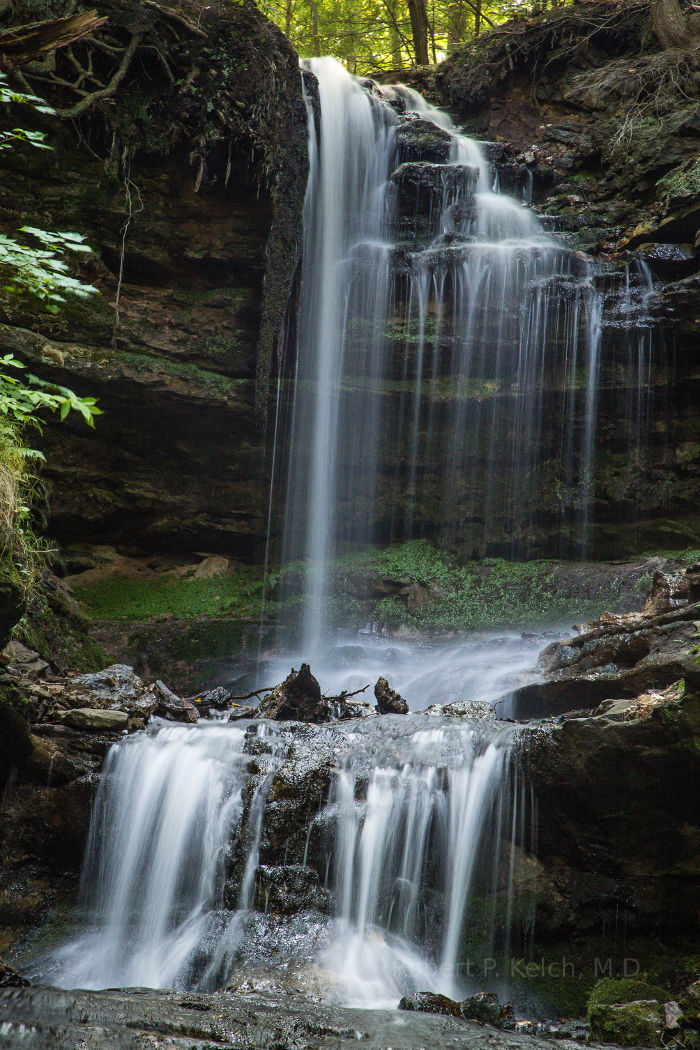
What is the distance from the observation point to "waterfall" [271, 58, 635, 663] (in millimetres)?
12055

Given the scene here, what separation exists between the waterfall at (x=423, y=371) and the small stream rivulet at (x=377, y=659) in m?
0.04

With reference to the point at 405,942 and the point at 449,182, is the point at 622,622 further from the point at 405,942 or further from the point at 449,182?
the point at 449,182

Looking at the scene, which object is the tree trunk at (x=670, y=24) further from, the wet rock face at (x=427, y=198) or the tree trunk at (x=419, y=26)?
the tree trunk at (x=419, y=26)

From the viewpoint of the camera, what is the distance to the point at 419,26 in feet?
60.1

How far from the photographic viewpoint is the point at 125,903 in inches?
202

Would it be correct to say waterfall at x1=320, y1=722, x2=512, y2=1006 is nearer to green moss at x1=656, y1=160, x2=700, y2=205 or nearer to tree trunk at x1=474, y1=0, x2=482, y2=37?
green moss at x1=656, y1=160, x2=700, y2=205

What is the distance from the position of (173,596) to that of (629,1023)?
395 inches

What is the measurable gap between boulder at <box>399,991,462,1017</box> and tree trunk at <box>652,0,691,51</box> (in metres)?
16.2

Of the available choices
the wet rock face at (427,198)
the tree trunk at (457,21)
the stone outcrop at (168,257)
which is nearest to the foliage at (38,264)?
the stone outcrop at (168,257)

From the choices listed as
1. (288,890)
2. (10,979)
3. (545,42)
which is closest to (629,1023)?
(288,890)

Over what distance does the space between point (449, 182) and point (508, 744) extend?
11.7 metres

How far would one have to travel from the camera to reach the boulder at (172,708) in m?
6.64

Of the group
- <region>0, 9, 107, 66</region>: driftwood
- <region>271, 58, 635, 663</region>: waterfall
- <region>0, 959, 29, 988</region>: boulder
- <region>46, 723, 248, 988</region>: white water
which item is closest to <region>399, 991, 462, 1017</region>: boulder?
<region>46, 723, 248, 988</region>: white water

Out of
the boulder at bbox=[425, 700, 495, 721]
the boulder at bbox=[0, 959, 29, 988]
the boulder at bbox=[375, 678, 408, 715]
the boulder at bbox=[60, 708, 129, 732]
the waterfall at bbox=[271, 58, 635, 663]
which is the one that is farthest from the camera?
the waterfall at bbox=[271, 58, 635, 663]
